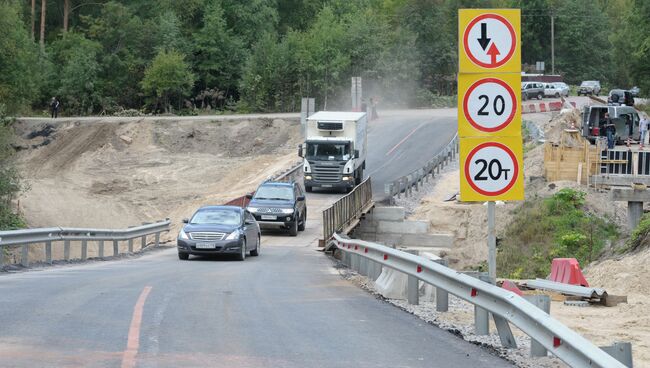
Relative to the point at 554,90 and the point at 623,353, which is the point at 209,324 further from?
the point at 554,90

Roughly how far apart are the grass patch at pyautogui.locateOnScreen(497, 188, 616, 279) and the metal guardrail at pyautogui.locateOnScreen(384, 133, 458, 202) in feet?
30.1

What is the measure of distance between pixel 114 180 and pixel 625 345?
57.1 metres

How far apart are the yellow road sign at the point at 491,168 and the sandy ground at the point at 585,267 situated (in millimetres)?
2014

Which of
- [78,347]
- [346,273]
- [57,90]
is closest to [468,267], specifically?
[346,273]

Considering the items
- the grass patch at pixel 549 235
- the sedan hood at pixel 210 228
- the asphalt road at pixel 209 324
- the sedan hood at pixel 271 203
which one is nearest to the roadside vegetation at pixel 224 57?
the sedan hood at pixel 271 203

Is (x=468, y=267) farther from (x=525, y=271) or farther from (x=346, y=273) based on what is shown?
(x=346, y=273)

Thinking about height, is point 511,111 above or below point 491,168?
above

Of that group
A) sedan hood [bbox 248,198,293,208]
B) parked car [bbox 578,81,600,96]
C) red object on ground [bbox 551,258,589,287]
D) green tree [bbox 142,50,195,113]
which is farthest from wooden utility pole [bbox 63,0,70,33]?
red object on ground [bbox 551,258,589,287]

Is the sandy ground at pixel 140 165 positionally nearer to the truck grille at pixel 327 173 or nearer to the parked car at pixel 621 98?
the truck grille at pixel 327 173

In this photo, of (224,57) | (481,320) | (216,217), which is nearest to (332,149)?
(216,217)

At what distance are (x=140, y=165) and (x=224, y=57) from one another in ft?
106

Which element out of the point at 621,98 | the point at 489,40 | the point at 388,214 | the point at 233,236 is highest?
the point at 489,40

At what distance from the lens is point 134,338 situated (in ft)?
36.6

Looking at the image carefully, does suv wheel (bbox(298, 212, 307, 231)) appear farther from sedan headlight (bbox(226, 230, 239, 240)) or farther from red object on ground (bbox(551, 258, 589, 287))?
red object on ground (bbox(551, 258, 589, 287))
